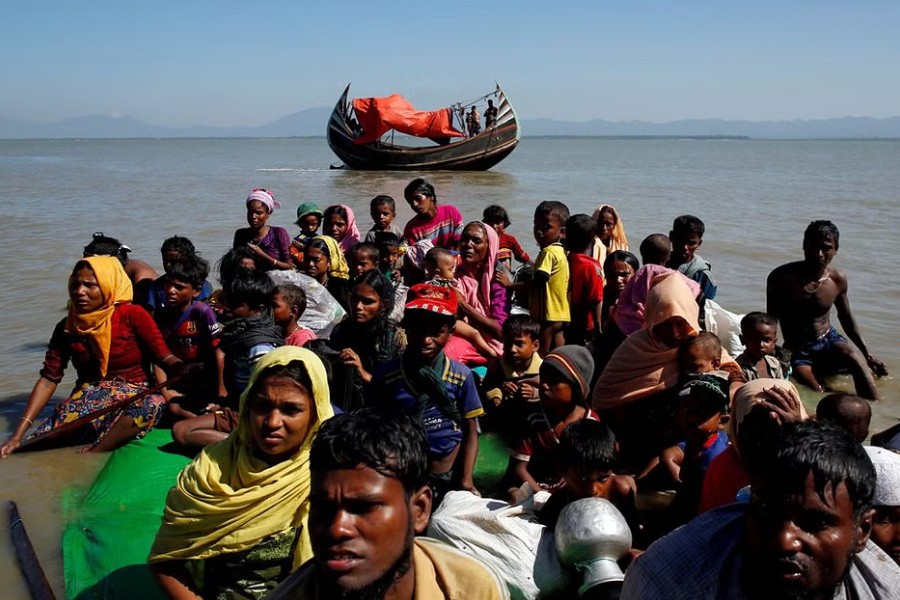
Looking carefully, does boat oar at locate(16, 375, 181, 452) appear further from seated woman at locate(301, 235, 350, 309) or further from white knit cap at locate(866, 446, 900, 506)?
white knit cap at locate(866, 446, 900, 506)

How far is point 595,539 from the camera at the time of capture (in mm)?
2650

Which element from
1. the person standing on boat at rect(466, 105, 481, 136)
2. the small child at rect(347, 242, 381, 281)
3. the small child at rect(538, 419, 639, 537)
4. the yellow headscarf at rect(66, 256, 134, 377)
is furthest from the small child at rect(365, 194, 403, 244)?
the person standing on boat at rect(466, 105, 481, 136)

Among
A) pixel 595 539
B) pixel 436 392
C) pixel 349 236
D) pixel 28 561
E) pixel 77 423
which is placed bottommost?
pixel 28 561

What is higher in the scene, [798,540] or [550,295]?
[798,540]

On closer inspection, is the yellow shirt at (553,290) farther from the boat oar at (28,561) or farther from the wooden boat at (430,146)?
the wooden boat at (430,146)

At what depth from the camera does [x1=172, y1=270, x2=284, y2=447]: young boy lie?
4.04 metres

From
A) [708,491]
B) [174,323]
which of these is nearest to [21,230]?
[174,323]

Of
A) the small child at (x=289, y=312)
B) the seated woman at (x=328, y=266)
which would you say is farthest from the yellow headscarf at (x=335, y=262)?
the small child at (x=289, y=312)

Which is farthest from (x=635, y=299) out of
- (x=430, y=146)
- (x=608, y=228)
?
(x=430, y=146)

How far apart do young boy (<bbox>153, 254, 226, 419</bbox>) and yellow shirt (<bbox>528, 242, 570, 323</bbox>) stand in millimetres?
2010

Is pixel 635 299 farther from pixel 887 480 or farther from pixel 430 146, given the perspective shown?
pixel 430 146

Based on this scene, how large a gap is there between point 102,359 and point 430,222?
288 centimetres

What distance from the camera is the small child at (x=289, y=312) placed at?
14.5 ft

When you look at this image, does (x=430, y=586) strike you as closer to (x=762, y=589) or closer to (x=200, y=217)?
(x=762, y=589)
